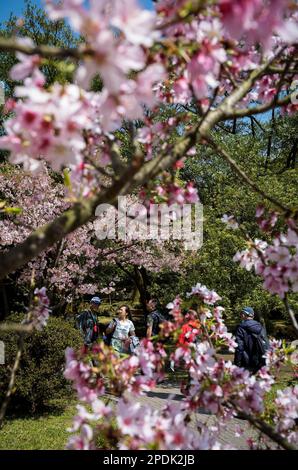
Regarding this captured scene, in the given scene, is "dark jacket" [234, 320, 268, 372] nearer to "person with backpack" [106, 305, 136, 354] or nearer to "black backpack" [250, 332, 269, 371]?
"black backpack" [250, 332, 269, 371]

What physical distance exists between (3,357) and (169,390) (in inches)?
153

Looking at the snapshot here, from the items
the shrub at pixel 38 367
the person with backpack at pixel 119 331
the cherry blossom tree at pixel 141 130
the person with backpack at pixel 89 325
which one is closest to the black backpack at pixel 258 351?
the person with backpack at pixel 119 331

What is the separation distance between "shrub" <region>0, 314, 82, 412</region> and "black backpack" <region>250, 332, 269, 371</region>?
279cm

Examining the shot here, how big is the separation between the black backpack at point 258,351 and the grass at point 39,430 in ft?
9.25

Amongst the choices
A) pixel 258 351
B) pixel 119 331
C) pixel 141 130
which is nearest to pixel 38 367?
pixel 119 331

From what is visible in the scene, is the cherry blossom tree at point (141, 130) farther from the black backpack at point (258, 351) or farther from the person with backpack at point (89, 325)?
the person with backpack at point (89, 325)

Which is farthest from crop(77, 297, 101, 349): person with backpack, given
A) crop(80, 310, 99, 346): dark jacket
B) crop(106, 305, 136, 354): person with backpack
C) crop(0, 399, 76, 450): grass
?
crop(0, 399, 76, 450): grass

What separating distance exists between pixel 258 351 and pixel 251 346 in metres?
0.13

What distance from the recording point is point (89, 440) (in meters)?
1.73

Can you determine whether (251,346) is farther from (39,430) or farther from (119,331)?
(39,430)

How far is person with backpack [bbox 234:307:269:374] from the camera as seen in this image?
6037 mm

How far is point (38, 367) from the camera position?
20.5 feet

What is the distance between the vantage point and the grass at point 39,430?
501 centimetres

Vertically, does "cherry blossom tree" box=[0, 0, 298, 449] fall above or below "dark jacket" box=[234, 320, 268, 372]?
above
